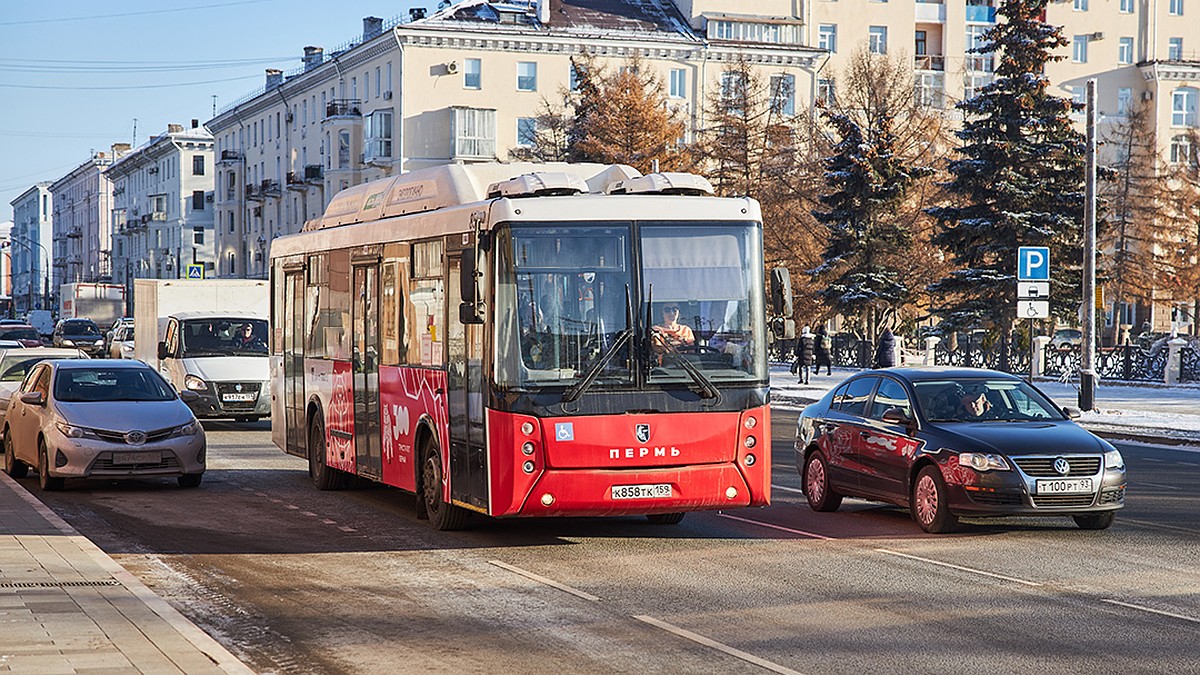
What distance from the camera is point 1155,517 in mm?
15945

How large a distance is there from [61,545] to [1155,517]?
10046mm

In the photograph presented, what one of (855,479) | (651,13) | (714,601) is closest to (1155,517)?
(855,479)

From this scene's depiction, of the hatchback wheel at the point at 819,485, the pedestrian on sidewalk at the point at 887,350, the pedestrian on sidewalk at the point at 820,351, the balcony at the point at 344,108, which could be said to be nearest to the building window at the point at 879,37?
the balcony at the point at 344,108

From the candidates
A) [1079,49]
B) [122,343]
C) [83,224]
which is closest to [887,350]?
[122,343]

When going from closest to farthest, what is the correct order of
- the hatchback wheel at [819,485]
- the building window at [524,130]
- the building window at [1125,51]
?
the hatchback wheel at [819,485]
the building window at [524,130]
the building window at [1125,51]

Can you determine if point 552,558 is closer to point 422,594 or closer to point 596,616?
point 422,594

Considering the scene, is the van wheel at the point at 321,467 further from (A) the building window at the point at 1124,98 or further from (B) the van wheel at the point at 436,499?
(A) the building window at the point at 1124,98

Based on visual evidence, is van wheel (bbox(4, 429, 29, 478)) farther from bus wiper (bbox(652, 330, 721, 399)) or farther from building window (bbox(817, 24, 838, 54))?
building window (bbox(817, 24, 838, 54))

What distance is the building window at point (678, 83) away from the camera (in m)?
81.2

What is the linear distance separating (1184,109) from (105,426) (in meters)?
84.7

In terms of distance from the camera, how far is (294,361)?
1934 centimetres

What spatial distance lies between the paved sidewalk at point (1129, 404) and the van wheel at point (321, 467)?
10.3 meters

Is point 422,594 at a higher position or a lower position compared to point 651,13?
lower

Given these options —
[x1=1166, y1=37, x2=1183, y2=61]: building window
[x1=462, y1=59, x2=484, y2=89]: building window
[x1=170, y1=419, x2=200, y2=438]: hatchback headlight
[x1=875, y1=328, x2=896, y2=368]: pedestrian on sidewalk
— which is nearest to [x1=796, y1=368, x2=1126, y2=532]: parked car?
[x1=170, y1=419, x2=200, y2=438]: hatchback headlight
